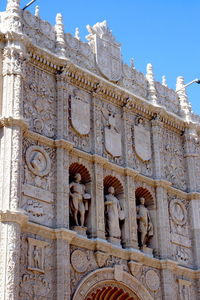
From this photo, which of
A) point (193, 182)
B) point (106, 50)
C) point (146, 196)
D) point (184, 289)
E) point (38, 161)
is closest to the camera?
point (38, 161)

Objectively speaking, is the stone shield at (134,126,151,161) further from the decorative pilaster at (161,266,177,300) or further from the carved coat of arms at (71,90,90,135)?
the decorative pilaster at (161,266,177,300)

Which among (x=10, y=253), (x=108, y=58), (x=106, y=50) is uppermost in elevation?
(x=106, y=50)

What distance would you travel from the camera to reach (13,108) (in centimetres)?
1730

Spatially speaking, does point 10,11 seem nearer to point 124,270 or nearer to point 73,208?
point 73,208

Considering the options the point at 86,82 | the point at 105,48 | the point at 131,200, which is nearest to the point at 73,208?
the point at 131,200

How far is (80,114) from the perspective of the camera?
63.7ft

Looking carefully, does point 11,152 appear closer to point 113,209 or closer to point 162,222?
point 113,209

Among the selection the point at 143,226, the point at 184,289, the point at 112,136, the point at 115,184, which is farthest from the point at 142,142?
the point at 184,289

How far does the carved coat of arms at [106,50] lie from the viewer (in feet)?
68.0

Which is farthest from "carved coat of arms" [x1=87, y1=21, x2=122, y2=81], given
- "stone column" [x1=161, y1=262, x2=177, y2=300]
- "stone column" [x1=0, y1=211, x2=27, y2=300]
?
"stone column" [x1=0, y1=211, x2=27, y2=300]

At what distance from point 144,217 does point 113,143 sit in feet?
8.01

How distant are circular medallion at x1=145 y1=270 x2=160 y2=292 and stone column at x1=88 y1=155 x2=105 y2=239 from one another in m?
2.01

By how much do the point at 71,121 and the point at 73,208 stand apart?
2622 millimetres

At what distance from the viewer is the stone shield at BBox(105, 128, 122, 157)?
19734 millimetres
